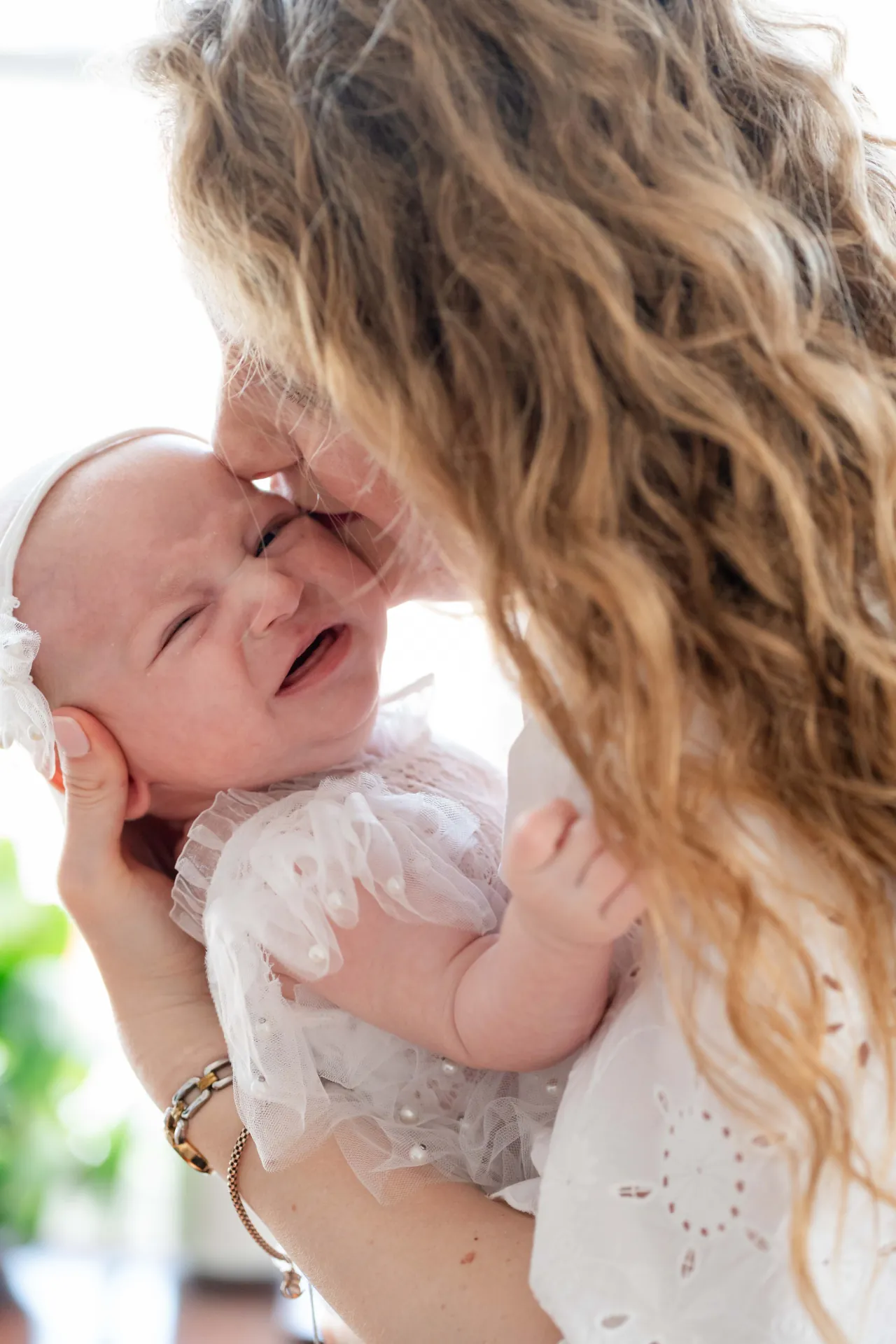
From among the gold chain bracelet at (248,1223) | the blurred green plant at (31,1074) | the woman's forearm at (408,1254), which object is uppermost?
the woman's forearm at (408,1254)

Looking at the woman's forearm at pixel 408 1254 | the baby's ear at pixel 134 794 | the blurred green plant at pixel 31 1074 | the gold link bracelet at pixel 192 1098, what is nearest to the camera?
the woman's forearm at pixel 408 1254

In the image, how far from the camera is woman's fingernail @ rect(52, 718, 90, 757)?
118 cm

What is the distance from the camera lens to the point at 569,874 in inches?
32.1

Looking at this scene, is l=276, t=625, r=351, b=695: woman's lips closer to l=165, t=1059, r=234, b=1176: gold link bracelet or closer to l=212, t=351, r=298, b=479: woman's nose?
l=212, t=351, r=298, b=479: woman's nose

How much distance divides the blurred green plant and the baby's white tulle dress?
942mm

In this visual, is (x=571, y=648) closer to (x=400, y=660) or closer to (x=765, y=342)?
(x=765, y=342)

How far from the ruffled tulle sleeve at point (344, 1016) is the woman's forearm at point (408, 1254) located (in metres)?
0.02

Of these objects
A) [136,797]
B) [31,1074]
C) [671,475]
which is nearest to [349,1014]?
[136,797]

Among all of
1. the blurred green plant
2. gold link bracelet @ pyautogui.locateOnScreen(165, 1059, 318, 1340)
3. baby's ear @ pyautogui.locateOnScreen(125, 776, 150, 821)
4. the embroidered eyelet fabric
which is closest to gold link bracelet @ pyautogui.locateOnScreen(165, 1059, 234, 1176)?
gold link bracelet @ pyautogui.locateOnScreen(165, 1059, 318, 1340)

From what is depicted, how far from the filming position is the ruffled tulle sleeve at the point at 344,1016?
1050 mm

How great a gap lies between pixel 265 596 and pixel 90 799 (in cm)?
27

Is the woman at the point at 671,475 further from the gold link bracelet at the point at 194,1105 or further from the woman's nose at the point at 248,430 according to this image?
the gold link bracelet at the point at 194,1105

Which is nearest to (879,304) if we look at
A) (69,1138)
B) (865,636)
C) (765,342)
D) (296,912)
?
(765,342)

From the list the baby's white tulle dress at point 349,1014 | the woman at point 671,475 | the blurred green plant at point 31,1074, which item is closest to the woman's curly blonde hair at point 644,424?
the woman at point 671,475
